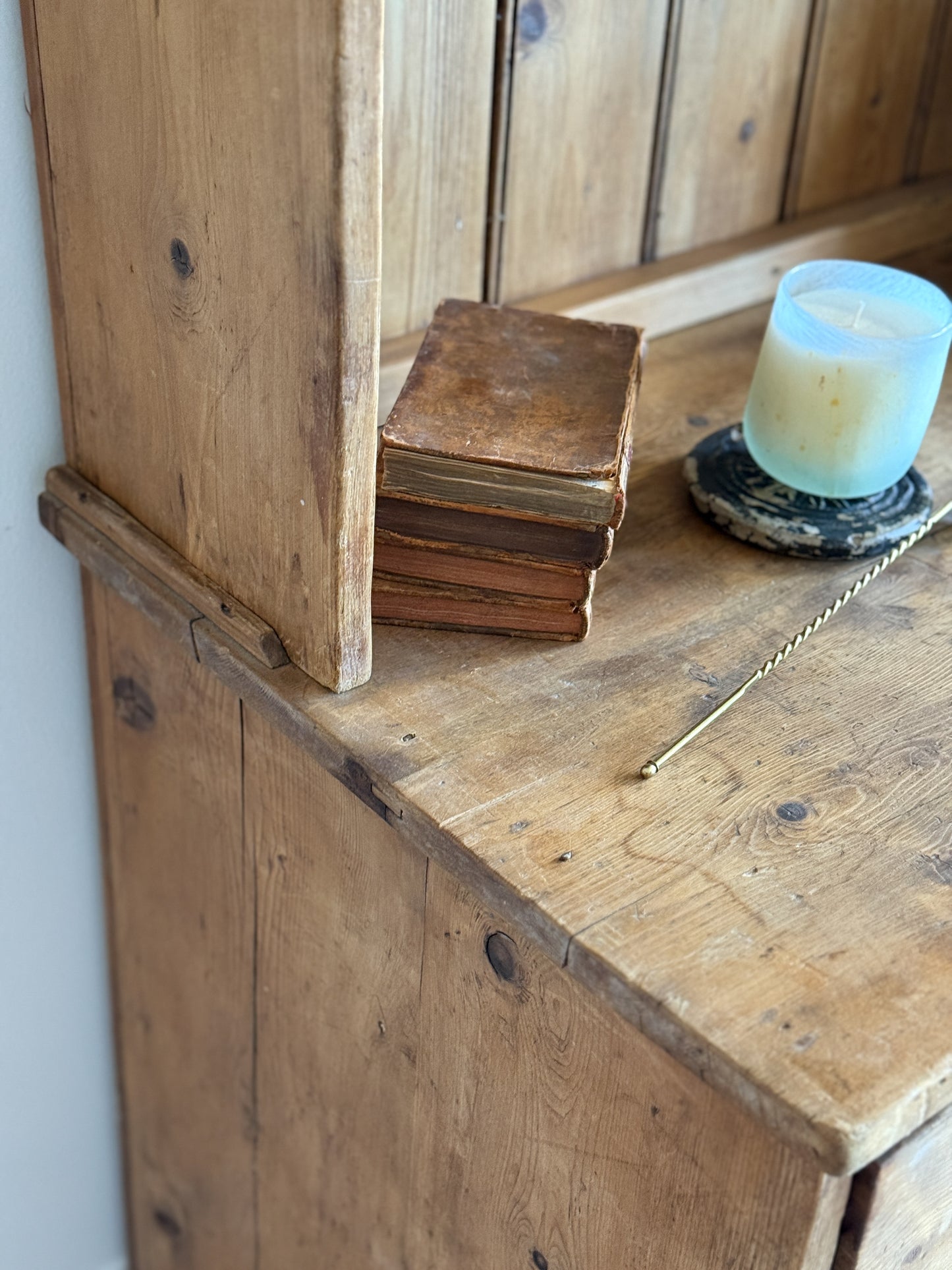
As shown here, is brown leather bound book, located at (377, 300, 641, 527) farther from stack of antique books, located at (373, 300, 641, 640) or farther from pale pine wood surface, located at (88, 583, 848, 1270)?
pale pine wood surface, located at (88, 583, 848, 1270)

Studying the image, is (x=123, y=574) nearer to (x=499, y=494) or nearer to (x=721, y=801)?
(x=499, y=494)

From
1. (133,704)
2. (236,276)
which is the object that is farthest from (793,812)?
(133,704)

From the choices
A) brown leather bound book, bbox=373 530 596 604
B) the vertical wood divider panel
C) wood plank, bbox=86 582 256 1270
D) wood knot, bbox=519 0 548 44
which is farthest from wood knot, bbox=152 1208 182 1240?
the vertical wood divider panel

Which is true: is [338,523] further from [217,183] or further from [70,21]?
[70,21]

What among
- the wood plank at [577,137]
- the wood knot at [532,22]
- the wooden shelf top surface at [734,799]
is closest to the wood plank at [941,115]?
the wood plank at [577,137]

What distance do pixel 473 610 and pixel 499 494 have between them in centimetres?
7

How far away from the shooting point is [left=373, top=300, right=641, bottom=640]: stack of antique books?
0.70m

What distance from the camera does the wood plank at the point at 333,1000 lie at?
735 mm

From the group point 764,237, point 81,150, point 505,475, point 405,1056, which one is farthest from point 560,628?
point 764,237

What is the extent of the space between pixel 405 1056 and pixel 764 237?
74cm

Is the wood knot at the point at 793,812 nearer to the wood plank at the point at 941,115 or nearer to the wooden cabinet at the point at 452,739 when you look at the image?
the wooden cabinet at the point at 452,739

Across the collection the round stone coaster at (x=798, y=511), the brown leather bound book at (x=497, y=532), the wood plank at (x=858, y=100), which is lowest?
the round stone coaster at (x=798, y=511)

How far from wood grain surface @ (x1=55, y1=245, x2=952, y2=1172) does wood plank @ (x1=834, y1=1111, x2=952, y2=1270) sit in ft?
0.18

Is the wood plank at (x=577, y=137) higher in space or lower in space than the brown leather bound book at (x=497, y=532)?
higher
